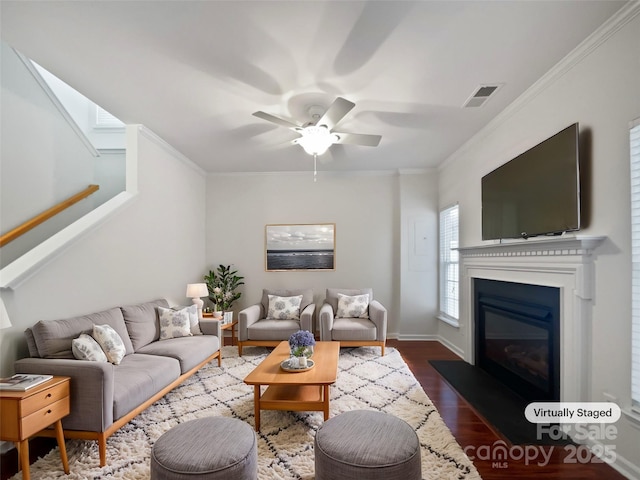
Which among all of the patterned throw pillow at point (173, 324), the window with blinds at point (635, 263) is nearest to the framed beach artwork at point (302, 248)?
the patterned throw pillow at point (173, 324)

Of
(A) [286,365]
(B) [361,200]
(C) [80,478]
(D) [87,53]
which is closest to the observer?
(C) [80,478]

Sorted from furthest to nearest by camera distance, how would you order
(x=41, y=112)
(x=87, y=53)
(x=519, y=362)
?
(x=41, y=112) < (x=519, y=362) < (x=87, y=53)

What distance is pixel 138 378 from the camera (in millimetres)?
2535

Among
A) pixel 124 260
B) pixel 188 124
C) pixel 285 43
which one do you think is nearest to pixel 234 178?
pixel 188 124

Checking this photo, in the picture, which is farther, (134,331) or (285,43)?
(134,331)

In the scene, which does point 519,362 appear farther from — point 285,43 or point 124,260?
point 124,260

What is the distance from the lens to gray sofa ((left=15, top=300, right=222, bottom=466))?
2.14m

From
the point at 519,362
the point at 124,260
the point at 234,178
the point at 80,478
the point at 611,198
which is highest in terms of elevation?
the point at 234,178

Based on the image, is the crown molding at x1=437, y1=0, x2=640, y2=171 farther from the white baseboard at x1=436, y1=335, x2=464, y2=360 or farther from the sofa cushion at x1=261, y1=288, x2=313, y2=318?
the sofa cushion at x1=261, y1=288, x2=313, y2=318

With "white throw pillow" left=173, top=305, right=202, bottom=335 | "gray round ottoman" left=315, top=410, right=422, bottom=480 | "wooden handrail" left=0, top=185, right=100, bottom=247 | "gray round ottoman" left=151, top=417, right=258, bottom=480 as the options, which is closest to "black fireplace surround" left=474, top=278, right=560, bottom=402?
"gray round ottoman" left=315, top=410, right=422, bottom=480

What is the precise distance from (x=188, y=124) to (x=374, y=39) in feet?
7.47

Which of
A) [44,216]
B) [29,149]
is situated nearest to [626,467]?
[44,216]

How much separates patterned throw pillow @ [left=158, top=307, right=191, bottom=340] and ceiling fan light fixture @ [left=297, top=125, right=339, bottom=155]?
240cm

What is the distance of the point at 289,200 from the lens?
5684mm
